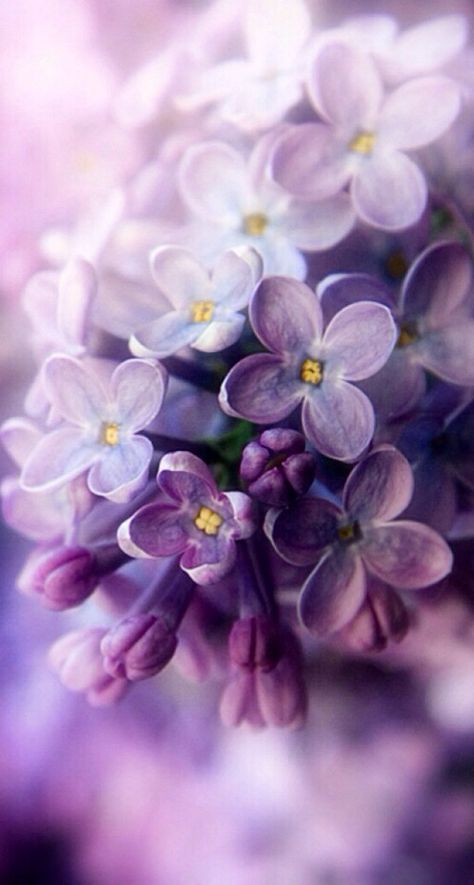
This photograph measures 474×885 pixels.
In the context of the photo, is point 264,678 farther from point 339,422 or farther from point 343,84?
point 343,84

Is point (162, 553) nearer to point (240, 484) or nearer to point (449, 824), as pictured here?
point (240, 484)

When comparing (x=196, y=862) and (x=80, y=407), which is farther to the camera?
(x=196, y=862)

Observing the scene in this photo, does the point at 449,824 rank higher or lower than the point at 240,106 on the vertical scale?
lower

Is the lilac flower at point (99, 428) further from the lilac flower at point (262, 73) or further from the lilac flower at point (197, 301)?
the lilac flower at point (262, 73)

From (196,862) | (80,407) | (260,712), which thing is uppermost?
(80,407)

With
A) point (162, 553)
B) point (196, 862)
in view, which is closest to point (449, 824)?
point (196, 862)

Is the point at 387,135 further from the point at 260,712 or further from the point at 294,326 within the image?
the point at 260,712

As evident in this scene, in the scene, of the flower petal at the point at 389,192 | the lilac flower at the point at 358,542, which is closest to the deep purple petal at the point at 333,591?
the lilac flower at the point at 358,542
